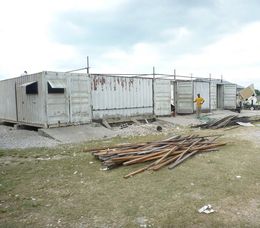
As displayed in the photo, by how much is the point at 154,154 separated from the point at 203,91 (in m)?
15.4

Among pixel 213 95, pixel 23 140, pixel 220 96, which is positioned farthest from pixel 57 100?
pixel 220 96

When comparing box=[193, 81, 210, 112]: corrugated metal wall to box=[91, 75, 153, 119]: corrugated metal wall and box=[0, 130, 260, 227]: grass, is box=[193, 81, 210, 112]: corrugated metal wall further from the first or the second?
box=[0, 130, 260, 227]: grass

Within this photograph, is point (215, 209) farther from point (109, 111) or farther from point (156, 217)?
point (109, 111)

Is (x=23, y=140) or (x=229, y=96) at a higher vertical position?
(x=229, y=96)

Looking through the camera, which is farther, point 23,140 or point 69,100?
point 69,100

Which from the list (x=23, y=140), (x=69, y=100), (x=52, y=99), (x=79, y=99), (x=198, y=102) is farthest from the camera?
(x=198, y=102)

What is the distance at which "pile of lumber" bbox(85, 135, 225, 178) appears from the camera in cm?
696

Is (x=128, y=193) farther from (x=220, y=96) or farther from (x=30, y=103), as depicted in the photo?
(x=220, y=96)

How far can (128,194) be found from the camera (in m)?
5.13

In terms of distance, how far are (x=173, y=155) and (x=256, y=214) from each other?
11.8 feet

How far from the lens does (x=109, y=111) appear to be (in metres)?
15.0

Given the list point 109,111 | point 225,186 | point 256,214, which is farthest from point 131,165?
point 109,111

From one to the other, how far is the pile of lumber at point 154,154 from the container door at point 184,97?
1138cm

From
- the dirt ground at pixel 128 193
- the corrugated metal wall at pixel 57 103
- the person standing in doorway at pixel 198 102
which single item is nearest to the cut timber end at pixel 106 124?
the corrugated metal wall at pixel 57 103
